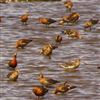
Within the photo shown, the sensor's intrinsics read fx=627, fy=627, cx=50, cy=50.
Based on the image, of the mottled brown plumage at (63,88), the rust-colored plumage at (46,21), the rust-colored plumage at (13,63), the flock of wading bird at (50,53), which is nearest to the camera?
the mottled brown plumage at (63,88)

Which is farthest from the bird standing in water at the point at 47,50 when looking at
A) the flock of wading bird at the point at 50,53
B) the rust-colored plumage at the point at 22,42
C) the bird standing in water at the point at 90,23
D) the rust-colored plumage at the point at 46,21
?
the rust-colored plumage at the point at 46,21

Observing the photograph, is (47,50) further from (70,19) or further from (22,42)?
(70,19)

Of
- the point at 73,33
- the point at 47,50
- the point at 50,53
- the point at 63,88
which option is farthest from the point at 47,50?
the point at 63,88

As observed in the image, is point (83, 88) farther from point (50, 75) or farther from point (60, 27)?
point (60, 27)

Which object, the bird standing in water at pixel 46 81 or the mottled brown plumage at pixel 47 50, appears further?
the mottled brown plumage at pixel 47 50

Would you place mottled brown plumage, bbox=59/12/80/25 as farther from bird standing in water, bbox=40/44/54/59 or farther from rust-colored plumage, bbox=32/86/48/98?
rust-colored plumage, bbox=32/86/48/98

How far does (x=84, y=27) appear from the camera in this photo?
85.2ft

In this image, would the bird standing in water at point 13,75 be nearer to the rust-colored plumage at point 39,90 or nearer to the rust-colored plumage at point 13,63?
the rust-colored plumage at point 13,63

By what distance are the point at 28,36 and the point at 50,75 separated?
18.5ft

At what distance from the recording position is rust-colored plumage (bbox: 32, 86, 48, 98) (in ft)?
Result: 56.3

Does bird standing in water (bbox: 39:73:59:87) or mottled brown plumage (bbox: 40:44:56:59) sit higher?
mottled brown plumage (bbox: 40:44:56:59)

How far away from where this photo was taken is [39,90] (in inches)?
687

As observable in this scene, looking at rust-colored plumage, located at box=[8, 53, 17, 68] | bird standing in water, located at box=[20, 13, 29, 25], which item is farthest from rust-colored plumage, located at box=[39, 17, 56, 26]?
rust-colored plumage, located at box=[8, 53, 17, 68]

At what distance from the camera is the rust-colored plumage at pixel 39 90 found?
17156mm
